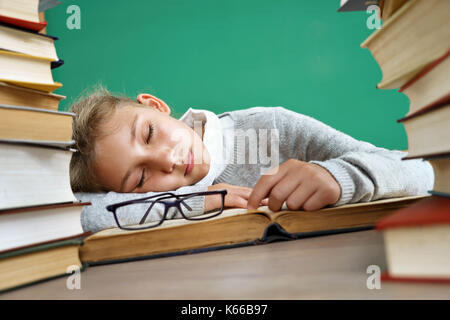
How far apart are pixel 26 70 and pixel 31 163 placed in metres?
0.11

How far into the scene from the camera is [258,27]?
2014 millimetres

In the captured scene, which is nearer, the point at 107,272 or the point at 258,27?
the point at 107,272

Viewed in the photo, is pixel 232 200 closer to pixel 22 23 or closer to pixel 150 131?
pixel 150 131

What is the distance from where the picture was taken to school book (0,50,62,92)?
37 centimetres

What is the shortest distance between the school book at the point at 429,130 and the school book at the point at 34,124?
33 centimetres

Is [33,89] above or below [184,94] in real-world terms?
below

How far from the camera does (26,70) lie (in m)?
0.40

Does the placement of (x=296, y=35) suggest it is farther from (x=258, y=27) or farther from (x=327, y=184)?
(x=327, y=184)

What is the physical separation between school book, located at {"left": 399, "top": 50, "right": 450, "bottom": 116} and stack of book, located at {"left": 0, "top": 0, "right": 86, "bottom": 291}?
0.34 meters

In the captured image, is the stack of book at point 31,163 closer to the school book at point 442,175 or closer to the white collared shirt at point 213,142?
the school book at point 442,175

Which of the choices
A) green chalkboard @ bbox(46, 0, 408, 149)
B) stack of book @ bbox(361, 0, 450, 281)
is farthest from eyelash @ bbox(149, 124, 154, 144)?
green chalkboard @ bbox(46, 0, 408, 149)
